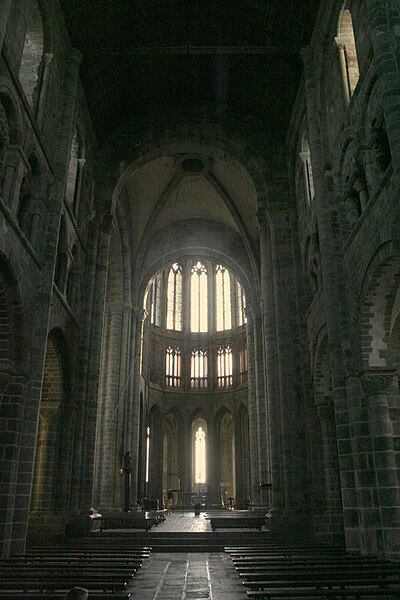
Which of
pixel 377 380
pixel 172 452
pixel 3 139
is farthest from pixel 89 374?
pixel 172 452

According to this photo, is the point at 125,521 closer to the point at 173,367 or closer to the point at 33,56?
the point at 33,56

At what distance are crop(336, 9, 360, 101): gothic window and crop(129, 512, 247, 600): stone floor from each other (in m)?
11.9

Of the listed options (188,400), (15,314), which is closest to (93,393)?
(15,314)

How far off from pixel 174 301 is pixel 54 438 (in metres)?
28.8

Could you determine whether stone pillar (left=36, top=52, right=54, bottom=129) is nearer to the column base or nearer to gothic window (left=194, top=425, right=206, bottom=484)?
the column base

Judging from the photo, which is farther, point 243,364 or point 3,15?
point 243,364

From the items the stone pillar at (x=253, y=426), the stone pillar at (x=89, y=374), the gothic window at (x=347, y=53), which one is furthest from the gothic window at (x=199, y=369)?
the gothic window at (x=347, y=53)

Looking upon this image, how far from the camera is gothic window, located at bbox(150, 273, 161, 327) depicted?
41.9 metres

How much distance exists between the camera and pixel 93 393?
18219 millimetres

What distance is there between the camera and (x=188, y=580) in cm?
915

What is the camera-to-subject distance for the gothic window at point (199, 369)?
1709 inches

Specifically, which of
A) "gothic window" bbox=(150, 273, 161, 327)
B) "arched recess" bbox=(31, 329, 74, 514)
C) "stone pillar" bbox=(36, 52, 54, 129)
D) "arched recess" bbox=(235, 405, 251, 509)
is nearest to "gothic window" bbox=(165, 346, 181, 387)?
"gothic window" bbox=(150, 273, 161, 327)

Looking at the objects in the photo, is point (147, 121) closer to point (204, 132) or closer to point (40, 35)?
point (204, 132)

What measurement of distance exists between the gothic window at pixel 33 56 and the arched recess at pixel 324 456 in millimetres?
10642
